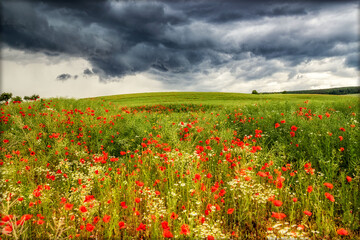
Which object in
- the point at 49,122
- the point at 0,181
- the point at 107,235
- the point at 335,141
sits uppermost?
the point at 49,122

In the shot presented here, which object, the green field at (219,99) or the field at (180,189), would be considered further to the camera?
the green field at (219,99)

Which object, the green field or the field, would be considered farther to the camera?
the green field

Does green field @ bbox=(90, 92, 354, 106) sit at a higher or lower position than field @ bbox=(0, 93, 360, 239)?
higher

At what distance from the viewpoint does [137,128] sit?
6.31 metres

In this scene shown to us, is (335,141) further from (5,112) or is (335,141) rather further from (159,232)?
(5,112)

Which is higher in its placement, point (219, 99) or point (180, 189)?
point (219, 99)

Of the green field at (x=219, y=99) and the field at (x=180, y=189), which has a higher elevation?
the green field at (x=219, y=99)

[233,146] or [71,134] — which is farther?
[71,134]

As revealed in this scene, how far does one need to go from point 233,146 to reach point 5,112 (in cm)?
882

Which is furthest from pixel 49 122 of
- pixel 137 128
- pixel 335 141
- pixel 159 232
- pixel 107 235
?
pixel 335 141

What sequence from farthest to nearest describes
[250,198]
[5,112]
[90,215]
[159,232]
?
[5,112] < [250,198] < [90,215] < [159,232]

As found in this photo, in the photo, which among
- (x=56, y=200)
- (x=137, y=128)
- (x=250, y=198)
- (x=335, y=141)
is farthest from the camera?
(x=137, y=128)

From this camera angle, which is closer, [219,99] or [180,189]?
[180,189]

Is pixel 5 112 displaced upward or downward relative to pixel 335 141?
upward
